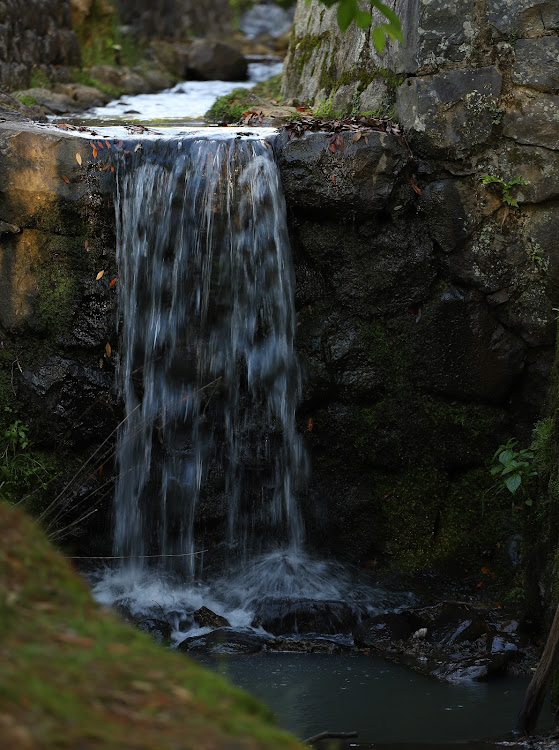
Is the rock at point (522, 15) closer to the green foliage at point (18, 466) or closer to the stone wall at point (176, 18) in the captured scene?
the green foliage at point (18, 466)

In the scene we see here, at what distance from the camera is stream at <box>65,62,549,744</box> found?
6414 mm

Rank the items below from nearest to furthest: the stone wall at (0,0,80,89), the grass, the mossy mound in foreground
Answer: the mossy mound in foreground → the grass → the stone wall at (0,0,80,89)

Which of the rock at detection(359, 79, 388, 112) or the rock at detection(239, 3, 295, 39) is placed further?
the rock at detection(239, 3, 295, 39)

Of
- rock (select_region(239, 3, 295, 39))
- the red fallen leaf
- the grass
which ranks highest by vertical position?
rock (select_region(239, 3, 295, 39))

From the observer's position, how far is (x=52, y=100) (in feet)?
32.9

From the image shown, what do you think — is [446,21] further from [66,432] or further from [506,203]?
[66,432]

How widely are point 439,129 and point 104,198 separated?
8.40 feet

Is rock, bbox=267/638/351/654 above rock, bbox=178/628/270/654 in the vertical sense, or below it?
below

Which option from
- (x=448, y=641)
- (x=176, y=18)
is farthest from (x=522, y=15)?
(x=176, y=18)

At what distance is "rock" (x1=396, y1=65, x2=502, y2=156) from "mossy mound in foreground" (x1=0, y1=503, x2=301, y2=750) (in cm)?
483

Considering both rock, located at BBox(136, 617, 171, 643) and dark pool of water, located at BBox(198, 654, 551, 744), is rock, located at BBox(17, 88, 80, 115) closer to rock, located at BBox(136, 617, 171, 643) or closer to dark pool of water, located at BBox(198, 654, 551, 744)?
rock, located at BBox(136, 617, 171, 643)

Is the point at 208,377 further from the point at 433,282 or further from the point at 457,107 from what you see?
the point at 457,107

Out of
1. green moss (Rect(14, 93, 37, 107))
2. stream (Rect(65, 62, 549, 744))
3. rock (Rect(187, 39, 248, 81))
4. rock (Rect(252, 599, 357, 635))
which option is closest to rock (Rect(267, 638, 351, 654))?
rock (Rect(252, 599, 357, 635))

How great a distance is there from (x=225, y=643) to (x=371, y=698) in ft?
3.73
